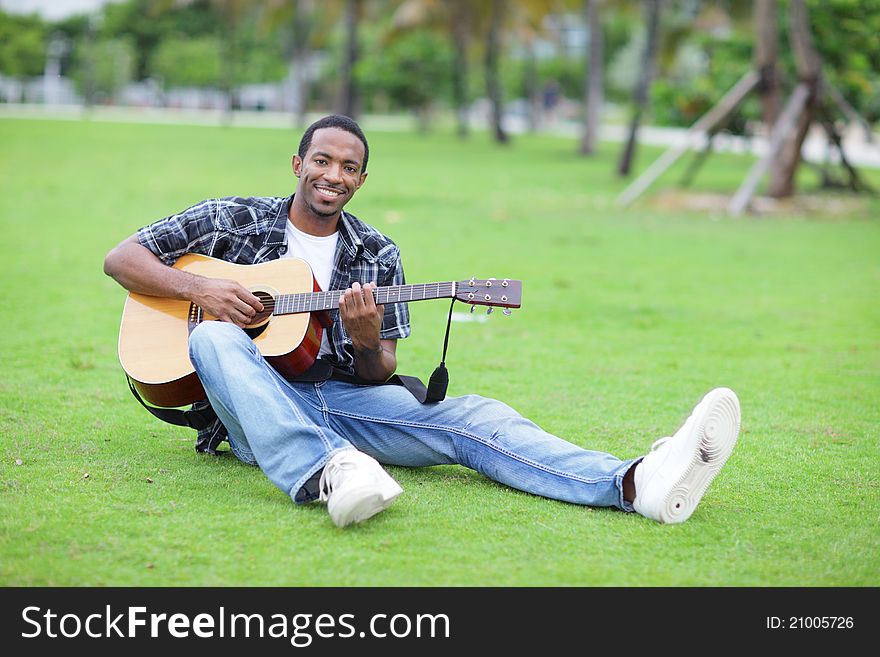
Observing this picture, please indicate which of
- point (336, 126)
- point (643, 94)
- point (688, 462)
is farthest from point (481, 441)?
point (643, 94)

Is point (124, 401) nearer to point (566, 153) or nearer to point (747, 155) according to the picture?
point (566, 153)

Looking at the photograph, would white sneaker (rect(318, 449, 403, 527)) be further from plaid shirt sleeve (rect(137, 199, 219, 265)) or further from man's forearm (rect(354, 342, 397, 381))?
plaid shirt sleeve (rect(137, 199, 219, 265))

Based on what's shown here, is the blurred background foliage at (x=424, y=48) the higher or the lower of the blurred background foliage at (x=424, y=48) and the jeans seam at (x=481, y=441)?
the higher

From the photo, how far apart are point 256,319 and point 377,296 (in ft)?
1.70

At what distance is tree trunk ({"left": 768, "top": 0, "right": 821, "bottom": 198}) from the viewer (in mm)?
15445

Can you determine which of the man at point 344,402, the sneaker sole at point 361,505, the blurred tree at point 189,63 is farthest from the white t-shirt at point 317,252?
the blurred tree at point 189,63

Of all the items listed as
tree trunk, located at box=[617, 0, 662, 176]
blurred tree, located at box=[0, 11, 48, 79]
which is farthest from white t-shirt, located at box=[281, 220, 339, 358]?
blurred tree, located at box=[0, 11, 48, 79]

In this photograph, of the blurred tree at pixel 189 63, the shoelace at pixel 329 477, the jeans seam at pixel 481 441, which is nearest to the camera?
the shoelace at pixel 329 477

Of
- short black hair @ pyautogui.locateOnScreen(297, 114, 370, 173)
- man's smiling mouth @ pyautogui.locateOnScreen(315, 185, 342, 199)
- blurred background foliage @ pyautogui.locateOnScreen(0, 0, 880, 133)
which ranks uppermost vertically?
blurred background foliage @ pyautogui.locateOnScreen(0, 0, 880, 133)

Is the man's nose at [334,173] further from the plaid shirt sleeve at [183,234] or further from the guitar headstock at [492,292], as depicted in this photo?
the guitar headstock at [492,292]

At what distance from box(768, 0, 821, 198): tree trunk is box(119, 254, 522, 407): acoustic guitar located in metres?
12.6

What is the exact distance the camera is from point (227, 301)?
14.3 feet

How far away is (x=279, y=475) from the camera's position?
13.0ft

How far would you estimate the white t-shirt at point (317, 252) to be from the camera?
15.1 ft
